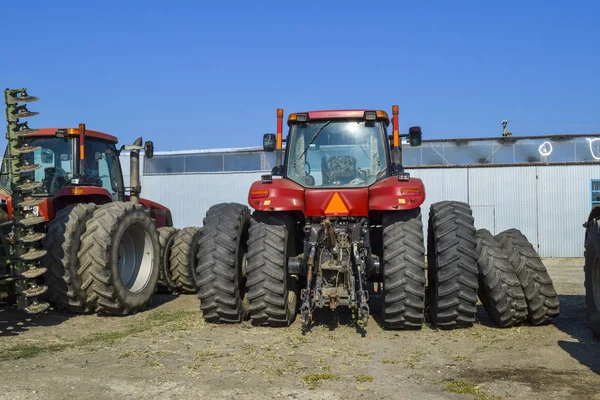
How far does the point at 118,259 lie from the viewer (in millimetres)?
7477

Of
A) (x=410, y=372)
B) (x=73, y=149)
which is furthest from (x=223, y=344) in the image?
(x=73, y=149)

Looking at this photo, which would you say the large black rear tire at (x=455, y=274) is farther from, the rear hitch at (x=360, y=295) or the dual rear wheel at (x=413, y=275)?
the rear hitch at (x=360, y=295)

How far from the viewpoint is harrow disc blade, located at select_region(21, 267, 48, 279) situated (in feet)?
21.4

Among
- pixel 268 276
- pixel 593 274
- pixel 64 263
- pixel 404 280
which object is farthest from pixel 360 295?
pixel 64 263

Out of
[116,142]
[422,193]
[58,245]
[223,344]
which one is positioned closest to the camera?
[223,344]

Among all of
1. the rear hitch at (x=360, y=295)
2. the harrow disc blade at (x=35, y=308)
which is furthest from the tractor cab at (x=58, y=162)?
the rear hitch at (x=360, y=295)

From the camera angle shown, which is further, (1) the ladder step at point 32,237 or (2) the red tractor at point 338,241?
(1) the ladder step at point 32,237

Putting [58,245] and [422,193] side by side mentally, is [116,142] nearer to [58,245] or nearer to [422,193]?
[58,245]

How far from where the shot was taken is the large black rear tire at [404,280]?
6.12m

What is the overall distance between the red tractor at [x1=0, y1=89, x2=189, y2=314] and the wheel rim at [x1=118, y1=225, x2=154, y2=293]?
1 centimetres

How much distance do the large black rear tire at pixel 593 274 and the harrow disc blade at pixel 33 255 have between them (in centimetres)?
568

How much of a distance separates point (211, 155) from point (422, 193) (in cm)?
1679

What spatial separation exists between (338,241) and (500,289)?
5.74 feet

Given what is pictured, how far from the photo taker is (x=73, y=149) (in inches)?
336
